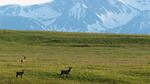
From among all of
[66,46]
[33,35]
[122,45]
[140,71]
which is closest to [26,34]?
[33,35]

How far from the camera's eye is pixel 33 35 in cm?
12525

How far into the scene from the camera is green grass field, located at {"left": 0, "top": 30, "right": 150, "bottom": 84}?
5488 centimetres

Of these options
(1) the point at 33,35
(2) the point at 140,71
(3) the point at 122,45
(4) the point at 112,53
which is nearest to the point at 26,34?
(1) the point at 33,35

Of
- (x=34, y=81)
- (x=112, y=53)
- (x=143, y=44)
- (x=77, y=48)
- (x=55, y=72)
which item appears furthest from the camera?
(x=143, y=44)

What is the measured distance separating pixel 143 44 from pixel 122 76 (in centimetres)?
6021

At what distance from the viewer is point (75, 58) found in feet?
272

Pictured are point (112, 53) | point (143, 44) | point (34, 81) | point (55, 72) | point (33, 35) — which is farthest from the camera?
point (33, 35)

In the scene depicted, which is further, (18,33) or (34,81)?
(18,33)

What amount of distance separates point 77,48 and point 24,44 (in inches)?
537

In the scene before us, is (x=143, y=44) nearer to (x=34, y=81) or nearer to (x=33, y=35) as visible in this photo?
(x=33, y=35)

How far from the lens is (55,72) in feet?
184

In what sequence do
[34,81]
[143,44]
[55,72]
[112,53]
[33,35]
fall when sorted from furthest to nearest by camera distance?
[33,35], [143,44], [112,53], [55,72], [34,81]

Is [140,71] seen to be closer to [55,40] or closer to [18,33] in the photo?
[55,40]

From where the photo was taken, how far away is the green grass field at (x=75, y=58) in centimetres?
5488
